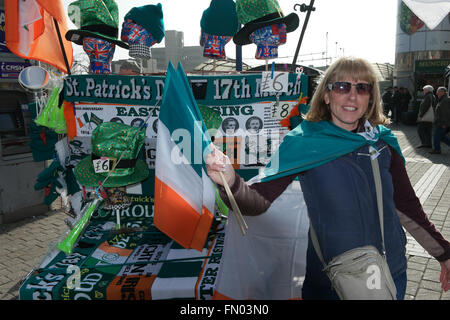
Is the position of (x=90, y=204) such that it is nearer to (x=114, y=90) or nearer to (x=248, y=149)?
(x=114, y=90)

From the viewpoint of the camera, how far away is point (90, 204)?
3051 millimetres

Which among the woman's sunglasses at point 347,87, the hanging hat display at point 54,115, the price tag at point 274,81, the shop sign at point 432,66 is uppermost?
the shop sign at point 432,66

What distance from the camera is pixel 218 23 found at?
3.40 m

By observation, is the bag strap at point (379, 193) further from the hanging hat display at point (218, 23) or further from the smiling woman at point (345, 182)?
the hanging hat display at point (218, 23)

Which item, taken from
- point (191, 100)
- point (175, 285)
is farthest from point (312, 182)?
point (175, 285)

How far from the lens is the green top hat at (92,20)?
3.25 meters

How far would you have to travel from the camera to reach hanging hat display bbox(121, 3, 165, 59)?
132 inches

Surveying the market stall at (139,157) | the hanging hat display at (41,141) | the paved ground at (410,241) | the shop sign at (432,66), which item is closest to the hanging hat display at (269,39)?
the market stall at (139,157)

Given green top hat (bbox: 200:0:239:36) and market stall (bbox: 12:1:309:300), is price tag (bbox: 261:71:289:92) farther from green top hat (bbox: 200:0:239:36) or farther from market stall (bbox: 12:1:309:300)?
green top hat (bbox: 200:0:239:36)

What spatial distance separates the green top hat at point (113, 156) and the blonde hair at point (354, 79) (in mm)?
1614

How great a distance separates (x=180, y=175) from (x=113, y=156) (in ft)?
3.78

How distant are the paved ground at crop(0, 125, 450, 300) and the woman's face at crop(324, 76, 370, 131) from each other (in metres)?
2.33

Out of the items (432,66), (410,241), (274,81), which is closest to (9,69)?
(274,81)

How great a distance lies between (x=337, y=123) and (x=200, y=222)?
966 mm
